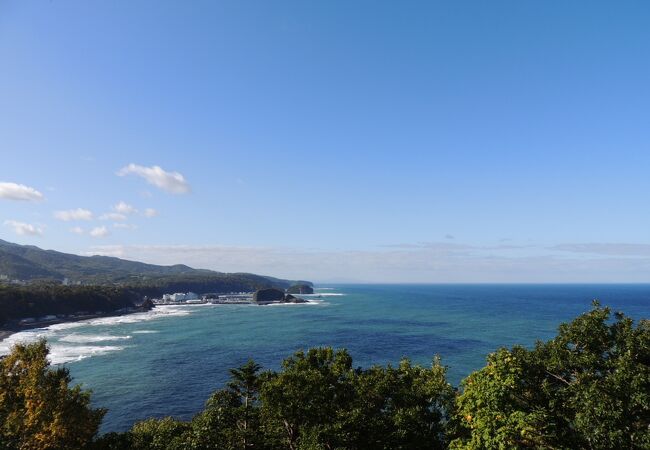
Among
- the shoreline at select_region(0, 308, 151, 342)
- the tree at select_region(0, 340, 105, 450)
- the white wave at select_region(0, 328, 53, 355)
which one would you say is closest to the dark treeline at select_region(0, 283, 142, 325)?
the shoreline at select_region(0, 308, 151, 342)

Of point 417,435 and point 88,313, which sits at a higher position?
point 417,435

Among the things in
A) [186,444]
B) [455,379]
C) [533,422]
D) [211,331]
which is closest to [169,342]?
[211,331]

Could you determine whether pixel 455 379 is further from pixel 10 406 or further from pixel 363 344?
pixel 10 406

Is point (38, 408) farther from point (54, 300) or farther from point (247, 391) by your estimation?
point (54, 300)

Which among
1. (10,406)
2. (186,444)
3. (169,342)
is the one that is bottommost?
(169,342)

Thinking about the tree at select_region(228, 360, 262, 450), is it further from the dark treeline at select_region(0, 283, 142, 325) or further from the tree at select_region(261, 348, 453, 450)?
the dark treeline at select_region(0, 283, 142, 325)
